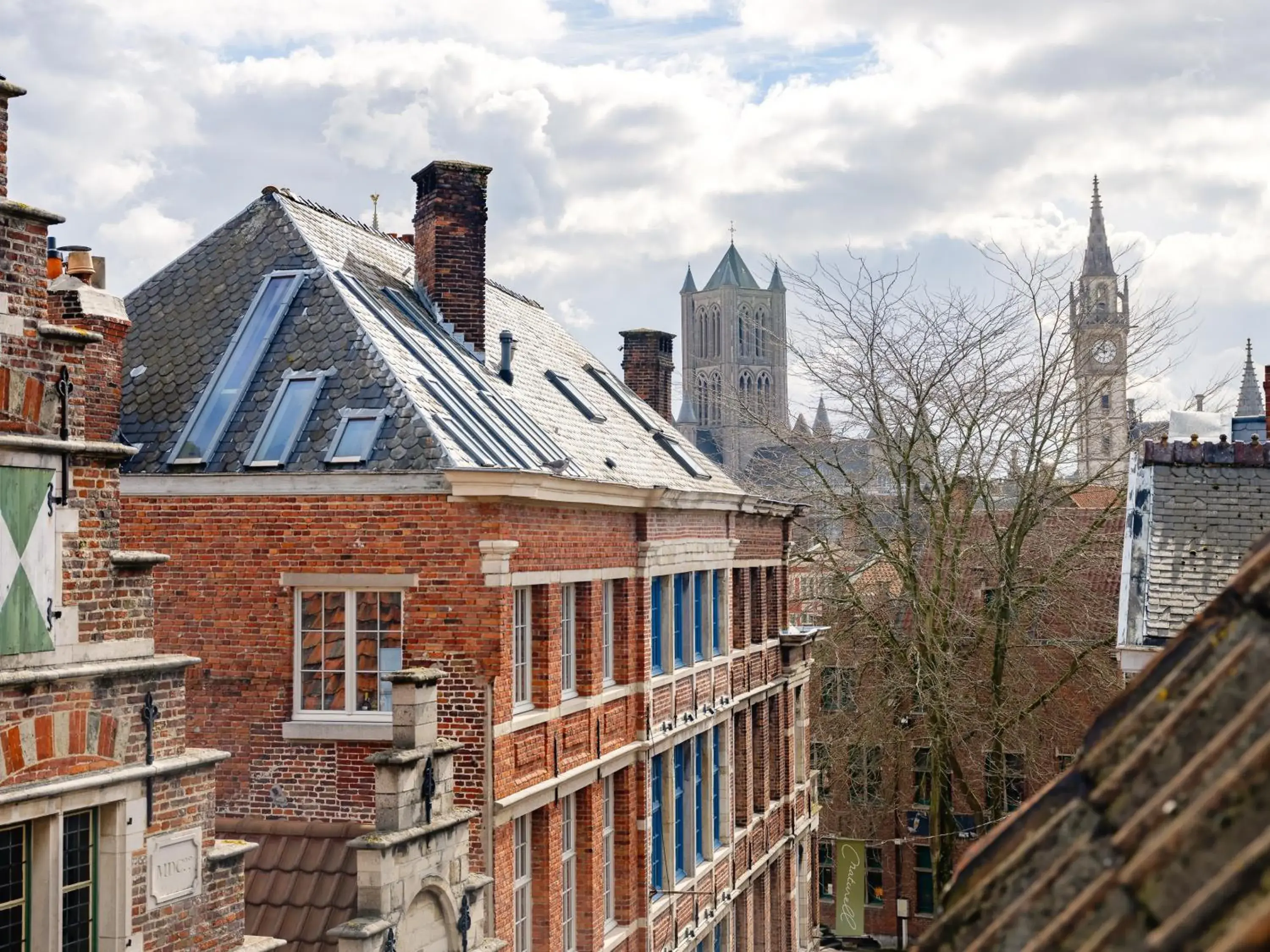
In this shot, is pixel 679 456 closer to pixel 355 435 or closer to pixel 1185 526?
pixel 355 435

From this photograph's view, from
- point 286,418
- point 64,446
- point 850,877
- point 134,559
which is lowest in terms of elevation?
point 850,877

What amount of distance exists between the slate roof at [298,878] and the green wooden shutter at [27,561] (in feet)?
16.7

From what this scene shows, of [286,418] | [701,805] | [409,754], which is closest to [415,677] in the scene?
[409,754]

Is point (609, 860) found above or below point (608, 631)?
below

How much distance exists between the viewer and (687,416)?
147m

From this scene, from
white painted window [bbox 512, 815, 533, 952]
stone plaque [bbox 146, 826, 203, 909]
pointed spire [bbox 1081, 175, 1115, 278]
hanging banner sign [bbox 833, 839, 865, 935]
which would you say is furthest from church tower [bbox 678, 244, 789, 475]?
stone plaque [bbox 146, 826, 203, 909]

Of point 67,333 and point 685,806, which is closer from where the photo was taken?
point 67,333

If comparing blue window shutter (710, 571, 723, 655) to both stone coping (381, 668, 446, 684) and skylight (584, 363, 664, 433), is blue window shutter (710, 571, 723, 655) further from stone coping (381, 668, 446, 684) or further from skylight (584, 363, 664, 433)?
stone coping (381, 668, 446, 684)

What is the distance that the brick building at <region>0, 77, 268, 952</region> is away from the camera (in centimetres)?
873

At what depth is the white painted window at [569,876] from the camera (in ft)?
56.0

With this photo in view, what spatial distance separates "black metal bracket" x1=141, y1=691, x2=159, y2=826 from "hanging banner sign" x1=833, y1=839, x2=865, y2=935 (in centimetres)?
3102

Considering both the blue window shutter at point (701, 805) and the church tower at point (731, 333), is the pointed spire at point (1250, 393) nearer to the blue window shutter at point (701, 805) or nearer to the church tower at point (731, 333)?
the blue window shutter at point (701, 805)

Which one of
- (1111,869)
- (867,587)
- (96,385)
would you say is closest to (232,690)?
(96,385)

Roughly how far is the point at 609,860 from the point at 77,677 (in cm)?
1128
